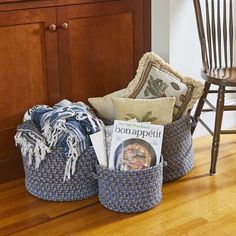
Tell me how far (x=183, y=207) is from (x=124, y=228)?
0.97ft

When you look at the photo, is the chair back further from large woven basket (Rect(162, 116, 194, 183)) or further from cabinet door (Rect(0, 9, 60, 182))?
cabinet door (Rect(0, 9, 60, 182))

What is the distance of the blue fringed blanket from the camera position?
2250 millimetres

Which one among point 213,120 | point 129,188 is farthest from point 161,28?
point 129,188

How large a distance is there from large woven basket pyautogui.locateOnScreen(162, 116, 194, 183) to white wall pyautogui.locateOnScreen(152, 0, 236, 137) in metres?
0.45

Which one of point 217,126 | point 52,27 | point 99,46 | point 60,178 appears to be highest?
point 52,27

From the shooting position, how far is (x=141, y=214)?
7.30ft

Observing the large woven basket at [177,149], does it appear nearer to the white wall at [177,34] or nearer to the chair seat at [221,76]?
the chair seat at [221,76]

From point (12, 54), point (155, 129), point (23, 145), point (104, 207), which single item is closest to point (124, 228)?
point (104, 207)

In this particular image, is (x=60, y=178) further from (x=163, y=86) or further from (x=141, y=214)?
(x=163, y=86)

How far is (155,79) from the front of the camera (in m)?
2.49

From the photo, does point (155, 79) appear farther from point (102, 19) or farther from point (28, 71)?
point (28, 71)

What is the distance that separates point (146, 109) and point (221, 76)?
419 millimetres

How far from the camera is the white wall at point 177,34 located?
9.01 feet

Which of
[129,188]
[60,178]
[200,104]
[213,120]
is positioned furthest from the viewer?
[213,120]
